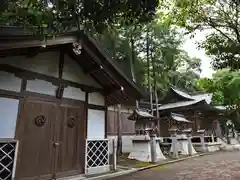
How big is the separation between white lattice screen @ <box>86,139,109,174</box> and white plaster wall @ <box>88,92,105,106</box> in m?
1.28

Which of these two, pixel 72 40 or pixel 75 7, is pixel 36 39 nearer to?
pixel 72 40

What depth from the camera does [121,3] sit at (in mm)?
3469

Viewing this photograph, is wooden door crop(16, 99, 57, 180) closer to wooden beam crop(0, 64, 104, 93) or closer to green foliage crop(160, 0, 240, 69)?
wooden beam crop(0, 64, 104, 93)

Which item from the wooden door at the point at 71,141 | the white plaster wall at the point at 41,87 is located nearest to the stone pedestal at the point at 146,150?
the wooden door at the point at 71,141

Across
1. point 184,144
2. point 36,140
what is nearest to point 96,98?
point 36,140

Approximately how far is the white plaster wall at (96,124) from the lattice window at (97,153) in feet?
0.65

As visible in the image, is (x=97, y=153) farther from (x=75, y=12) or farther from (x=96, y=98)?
(x=75, y=12)

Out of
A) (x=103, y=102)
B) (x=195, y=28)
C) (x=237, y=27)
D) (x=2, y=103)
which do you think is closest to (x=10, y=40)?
(x=2, y=103)

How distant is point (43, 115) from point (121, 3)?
12.1ft

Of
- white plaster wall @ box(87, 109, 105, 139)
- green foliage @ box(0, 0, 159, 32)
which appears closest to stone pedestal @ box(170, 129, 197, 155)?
white plaster wall @ box(87, 109, 105, 139)

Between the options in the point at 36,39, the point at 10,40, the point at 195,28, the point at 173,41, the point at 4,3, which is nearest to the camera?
the point at 4,3

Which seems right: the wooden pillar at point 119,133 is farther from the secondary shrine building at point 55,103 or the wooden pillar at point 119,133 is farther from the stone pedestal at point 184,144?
the secondary shrine building at point 55,103

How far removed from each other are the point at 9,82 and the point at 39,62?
1.03 metres

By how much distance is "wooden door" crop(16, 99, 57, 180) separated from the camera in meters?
5.14
